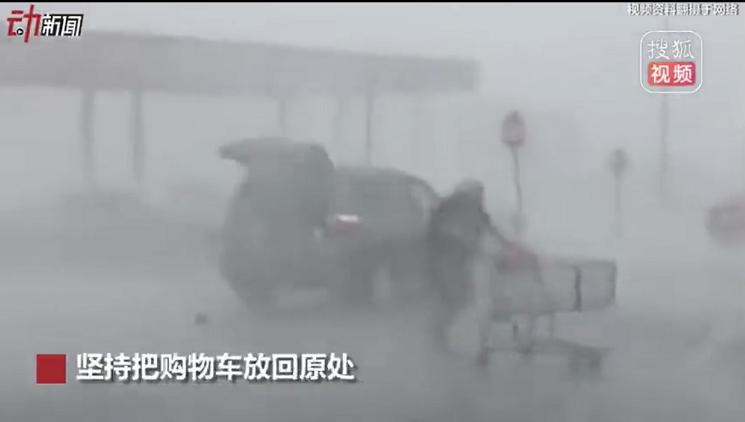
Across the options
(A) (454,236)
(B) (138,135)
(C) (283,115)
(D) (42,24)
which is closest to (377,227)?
(A) (454,236)

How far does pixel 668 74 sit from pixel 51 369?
200 centimetres

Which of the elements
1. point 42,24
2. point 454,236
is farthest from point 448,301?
point 42,24

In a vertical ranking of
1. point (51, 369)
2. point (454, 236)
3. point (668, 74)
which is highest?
point (668, 74)

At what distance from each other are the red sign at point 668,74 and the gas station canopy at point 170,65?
0.55m

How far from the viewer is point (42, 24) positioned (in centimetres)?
221

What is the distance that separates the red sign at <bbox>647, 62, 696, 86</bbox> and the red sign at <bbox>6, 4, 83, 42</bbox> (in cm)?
166

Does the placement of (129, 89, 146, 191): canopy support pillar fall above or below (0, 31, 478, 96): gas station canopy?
below

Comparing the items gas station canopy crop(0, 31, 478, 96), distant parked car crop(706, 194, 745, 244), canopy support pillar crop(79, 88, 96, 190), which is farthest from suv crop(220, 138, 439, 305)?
distant parked car crop(706, 194, 745, 244)

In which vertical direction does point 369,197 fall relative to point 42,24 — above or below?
below

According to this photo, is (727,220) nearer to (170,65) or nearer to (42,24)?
(170,65)

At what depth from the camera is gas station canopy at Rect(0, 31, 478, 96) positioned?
7.22 feet

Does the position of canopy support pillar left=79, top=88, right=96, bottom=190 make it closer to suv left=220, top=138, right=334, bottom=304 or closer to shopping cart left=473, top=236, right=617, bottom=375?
suv left=220, top=138, right=334, bottom=304

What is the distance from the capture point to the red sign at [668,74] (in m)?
2.22

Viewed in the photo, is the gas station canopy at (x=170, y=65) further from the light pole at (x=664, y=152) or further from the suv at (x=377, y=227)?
the light pole at (x=664, y=152)
